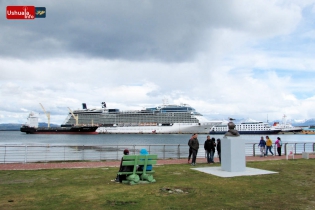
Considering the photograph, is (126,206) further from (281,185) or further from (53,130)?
(53,130)

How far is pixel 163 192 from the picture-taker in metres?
6.97

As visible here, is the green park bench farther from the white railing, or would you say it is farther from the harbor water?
the white railing

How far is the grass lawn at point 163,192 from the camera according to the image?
5.89m

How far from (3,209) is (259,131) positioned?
123202 mm

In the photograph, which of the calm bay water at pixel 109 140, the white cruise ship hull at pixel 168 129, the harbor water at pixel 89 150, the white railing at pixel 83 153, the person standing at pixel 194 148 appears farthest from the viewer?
the white cruise ship hull at pixel 168 129

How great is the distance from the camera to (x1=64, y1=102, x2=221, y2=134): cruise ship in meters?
100

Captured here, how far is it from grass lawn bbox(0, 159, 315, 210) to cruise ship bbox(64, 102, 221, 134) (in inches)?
3565

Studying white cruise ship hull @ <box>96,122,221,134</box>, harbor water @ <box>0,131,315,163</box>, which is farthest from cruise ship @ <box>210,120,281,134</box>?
harbor water @ <box>0,131,315,163</box>

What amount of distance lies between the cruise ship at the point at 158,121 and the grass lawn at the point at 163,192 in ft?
297

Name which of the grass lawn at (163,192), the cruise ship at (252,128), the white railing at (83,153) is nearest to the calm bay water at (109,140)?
the white railing at (83,153)

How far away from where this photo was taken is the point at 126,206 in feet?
18.9

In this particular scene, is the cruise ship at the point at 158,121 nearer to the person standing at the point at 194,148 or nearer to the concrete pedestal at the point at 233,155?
the person standing at the point at 194,148

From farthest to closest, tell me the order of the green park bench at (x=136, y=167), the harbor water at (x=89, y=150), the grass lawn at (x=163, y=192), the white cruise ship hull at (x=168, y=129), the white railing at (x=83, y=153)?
the white cruise ship hull at (x=168, y=129) → the harbor water at (x=89, y=150) → the white railing at (x=83, y=153) → the green park bench at (x=136, y=167) → the grass lawn at (x=163, y=192)

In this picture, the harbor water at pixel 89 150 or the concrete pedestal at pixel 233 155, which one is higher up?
the concrete pedestal at pixel 233 155
